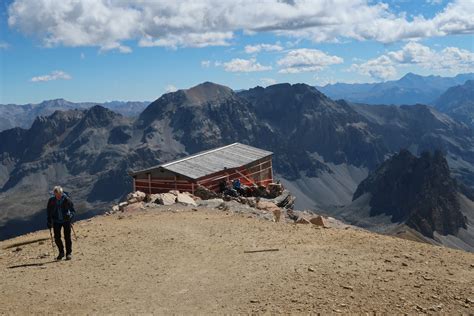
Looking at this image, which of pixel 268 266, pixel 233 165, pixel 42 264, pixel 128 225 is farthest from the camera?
pixel 233 165

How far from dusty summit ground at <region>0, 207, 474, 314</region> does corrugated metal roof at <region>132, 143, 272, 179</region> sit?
2256cm

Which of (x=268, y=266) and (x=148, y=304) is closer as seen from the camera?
(x=148, y=304)

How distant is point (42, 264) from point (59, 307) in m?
5.28

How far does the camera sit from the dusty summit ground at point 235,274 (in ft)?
48.3

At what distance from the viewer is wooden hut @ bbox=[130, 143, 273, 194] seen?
46.9 m

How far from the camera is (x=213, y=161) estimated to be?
170 ft

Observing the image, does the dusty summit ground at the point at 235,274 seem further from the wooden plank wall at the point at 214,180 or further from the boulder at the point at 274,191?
the boulder at the point at 274,191

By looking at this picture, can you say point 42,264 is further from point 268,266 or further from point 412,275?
point 412,275

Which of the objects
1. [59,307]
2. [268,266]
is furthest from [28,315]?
[268,266]

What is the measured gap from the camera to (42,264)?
20203 mm

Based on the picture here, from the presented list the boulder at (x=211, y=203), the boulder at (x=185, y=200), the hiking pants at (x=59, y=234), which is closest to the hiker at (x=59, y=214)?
the hiking pants at (x=59, y=234)

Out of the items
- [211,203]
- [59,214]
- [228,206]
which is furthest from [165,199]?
[59,214]

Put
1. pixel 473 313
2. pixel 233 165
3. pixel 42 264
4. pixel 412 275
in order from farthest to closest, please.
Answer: pixel 233 165, pixel 42 264, pixel 412 275, pixel 473 313

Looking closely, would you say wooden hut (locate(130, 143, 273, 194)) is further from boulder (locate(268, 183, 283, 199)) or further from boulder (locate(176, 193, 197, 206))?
boulder (locate(176, 193, 197, 206))
